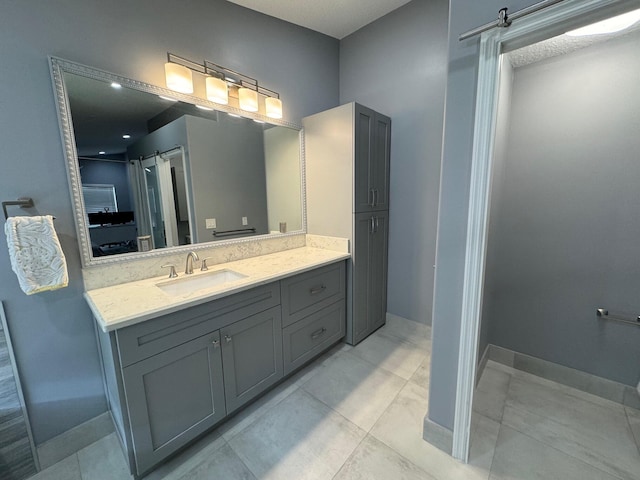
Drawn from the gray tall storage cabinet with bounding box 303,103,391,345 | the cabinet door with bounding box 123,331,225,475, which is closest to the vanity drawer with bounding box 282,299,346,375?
the gray tall storage cabinet with bounding box 303,103,391,345

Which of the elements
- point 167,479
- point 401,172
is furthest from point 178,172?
point 401,172

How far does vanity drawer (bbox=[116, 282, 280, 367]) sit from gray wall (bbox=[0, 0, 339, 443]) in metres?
0.54

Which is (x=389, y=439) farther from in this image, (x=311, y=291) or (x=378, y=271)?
(x=378, y=271)

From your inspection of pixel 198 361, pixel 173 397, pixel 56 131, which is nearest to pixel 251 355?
pixel 198 361

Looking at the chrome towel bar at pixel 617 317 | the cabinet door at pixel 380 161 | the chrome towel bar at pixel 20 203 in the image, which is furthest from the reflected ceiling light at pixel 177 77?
the chrome towel bar at pixel 617 317

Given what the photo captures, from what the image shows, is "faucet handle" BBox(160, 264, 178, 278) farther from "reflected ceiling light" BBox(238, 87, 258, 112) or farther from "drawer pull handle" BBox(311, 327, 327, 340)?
"reflected ceiling light" BBox(238, 87, 258, 112)

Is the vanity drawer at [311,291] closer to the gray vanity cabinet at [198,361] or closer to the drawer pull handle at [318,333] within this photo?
the gray vanity cabinet at [198,361]

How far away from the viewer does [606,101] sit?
1538 millimetres

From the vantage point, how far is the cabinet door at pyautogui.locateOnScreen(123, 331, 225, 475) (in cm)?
115

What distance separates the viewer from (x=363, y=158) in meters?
2.14

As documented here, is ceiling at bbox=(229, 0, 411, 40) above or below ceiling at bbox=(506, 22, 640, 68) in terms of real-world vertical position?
above

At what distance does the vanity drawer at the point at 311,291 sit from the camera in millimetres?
1751

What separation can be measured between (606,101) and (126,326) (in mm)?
2796

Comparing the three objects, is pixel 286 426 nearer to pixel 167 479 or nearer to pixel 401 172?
pixel 167 479
